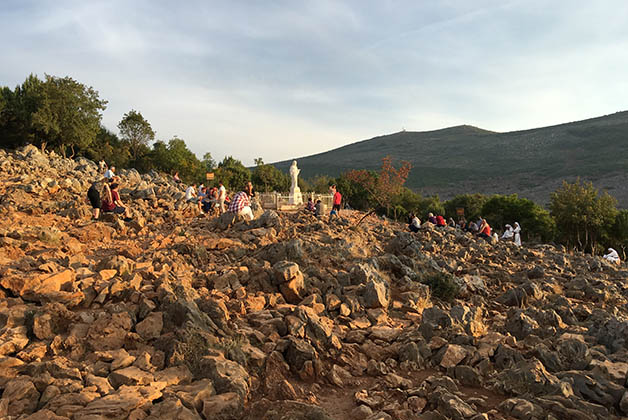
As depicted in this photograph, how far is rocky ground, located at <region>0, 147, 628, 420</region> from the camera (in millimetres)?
3555

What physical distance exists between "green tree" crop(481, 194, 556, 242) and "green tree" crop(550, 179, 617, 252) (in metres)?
4.62

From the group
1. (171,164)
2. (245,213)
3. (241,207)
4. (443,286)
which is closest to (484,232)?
(443,286)

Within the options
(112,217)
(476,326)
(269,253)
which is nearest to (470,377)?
(476,326)

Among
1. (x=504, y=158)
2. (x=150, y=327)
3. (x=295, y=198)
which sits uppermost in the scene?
(x=504, y=158)

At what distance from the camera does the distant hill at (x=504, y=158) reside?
85.2 meters

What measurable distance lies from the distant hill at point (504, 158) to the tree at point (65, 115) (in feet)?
257

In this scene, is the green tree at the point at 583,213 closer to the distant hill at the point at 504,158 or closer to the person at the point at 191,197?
the person at the point at 191,197

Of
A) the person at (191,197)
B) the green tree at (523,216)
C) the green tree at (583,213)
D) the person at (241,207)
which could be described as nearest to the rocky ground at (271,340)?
the person at (241,207)

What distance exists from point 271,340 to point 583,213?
A: 37.4 m

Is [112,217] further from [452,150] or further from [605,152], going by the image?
[452,150]

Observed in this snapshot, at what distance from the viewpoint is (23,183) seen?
49.1ft

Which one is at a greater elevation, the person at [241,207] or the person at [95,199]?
the person at [95,199]

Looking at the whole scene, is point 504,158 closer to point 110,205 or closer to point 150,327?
point 110,205

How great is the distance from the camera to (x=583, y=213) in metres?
32.9
